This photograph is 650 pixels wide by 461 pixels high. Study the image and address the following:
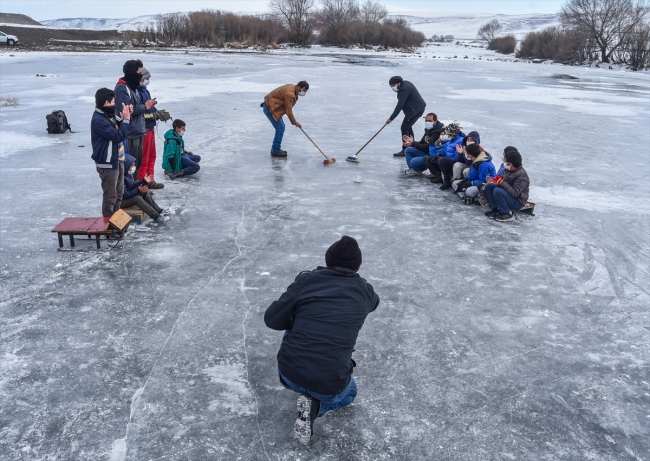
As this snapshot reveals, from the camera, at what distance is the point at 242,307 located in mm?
4445

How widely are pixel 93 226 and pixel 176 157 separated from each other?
2.77m

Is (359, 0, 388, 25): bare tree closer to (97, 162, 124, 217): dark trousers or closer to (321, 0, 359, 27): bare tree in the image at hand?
(321, 0, 359, 27): bare tree

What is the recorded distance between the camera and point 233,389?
3.43 metres

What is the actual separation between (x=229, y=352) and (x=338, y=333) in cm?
129

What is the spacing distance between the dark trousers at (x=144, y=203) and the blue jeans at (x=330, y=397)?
3786 mm

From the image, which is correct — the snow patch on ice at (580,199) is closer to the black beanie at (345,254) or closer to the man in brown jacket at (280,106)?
the man in brown jacket at (280,106)

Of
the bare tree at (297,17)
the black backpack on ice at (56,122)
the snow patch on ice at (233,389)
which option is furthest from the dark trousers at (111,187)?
the bare tree at (297,17)

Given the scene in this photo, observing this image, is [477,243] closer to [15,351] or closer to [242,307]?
[242,307]

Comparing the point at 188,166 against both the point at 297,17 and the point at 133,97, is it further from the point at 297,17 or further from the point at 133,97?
the point at 297,17

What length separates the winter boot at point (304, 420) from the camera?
2.93 metres

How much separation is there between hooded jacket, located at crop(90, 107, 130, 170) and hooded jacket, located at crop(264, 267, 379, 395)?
339cm

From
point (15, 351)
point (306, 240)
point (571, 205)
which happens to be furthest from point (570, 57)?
point (15, 351)

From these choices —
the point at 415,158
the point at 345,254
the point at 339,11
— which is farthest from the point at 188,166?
the point at 339,11

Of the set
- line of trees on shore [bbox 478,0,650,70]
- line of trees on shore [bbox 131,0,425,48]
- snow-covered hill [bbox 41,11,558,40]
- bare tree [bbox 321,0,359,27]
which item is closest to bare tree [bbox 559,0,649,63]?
line of trees on shore [bbox 478,0,650,70]
